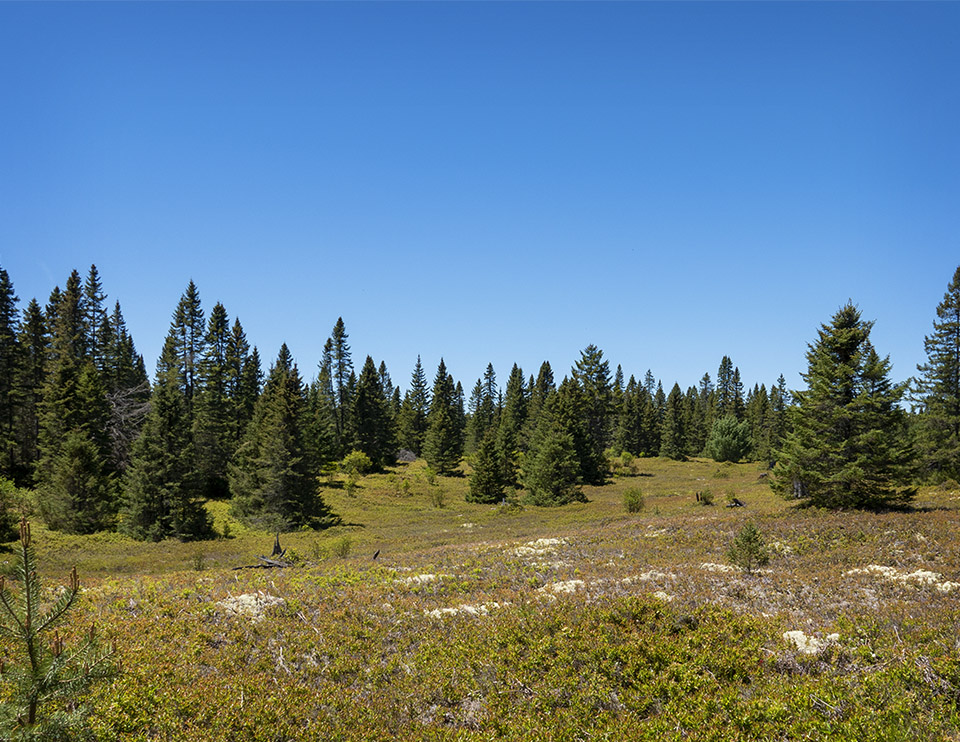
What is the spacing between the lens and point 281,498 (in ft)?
133

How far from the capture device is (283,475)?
4088 cm

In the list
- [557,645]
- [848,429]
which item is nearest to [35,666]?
[557,645]

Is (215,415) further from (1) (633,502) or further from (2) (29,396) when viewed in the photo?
(1) (633,502)

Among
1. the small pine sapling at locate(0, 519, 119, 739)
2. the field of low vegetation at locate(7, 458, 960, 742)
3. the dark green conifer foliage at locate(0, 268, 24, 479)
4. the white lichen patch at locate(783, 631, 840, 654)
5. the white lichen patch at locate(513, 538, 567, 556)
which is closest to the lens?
the small pine sapling at locate(0, 519, 119, 739)

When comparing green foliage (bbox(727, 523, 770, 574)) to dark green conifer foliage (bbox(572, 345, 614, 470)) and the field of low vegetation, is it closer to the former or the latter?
the field of low vegetation

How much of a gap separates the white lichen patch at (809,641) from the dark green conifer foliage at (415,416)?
82466 mm

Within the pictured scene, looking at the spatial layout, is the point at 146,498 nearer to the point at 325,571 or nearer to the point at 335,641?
the point at 325,571

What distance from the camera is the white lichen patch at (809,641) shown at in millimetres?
10125

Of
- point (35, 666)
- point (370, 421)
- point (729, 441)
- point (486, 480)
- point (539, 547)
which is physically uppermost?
point (370, 421)

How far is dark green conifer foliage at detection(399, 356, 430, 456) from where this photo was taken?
9712cm

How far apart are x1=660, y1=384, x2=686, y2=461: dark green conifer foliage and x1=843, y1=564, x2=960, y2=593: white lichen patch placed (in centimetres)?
8730

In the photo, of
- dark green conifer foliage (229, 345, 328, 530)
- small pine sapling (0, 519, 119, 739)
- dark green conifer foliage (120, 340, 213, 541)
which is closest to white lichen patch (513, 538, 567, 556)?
small pine sapling (0, 519, 119, 739)

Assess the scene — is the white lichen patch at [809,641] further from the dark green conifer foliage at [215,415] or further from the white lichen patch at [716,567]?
the dark green conifer foliage at [215,415]

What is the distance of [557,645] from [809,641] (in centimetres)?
499
